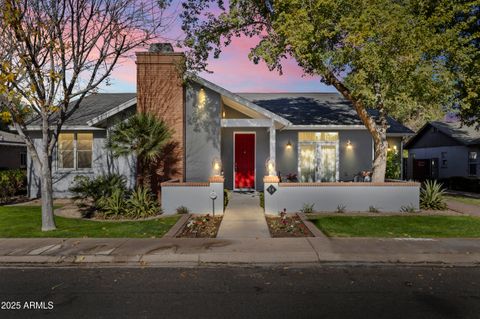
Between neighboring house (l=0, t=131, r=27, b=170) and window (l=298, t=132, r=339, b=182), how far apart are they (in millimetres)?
18447

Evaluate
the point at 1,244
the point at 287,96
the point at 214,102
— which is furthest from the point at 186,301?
the point at 287,96

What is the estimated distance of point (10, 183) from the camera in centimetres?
1772

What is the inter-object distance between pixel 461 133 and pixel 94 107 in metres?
27.2

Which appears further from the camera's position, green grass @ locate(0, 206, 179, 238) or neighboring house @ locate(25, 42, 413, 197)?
neighboring house @ locate(25, 42, 413, 197)

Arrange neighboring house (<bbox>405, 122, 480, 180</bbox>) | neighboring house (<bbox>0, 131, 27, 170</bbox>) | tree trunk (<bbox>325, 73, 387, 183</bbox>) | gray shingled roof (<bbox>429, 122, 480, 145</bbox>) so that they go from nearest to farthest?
tree trunk (<bbox>325, 73, 387, 183</bbox>) < neighboring house (<bbox>0, 131, 27, 170</bbox>) < gray shingled roof (<bbox>429, 122, 480, 145</bbox>) < neighboring house (<bbox>405, 122, 480, 180</bbox>)

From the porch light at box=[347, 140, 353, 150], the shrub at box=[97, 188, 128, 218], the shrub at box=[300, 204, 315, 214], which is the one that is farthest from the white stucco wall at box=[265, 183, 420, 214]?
the shrub at box=[97, 188, 128, 218]

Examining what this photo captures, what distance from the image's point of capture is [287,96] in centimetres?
2291

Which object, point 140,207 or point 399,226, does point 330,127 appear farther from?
point 140,207

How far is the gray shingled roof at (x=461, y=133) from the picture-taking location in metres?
26.0

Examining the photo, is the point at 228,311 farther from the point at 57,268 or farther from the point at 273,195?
the point at 273,195

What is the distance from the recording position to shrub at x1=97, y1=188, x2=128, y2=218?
39.7ft

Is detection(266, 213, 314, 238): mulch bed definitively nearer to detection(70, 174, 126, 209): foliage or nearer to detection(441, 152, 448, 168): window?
detection(70, 174, 126, 209): foliage

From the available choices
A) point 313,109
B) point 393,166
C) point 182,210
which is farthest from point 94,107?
point 393,166

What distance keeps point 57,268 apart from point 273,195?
7.47 m
